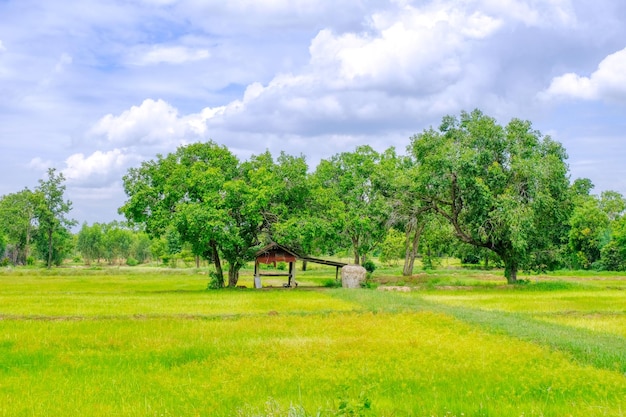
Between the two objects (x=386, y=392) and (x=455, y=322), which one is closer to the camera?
(x=386, y=392)

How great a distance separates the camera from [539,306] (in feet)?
87.5

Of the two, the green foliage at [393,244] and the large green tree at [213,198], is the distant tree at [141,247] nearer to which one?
the green foliage at [393,244]

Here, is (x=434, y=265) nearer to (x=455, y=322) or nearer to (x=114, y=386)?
(x=455, y=322)

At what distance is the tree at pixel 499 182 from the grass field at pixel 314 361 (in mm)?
10573

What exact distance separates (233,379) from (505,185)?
2897cm

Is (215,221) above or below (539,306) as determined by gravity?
above

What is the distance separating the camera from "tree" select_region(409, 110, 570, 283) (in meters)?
35.5

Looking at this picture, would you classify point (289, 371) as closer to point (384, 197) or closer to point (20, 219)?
point (384, 197)

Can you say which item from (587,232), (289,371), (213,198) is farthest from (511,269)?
(587,232)

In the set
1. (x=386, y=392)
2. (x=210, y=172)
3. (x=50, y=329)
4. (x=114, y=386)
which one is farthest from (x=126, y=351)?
(x=210, y=172)

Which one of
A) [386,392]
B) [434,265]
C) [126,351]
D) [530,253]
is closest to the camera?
[386,392]

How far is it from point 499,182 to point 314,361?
25990mm

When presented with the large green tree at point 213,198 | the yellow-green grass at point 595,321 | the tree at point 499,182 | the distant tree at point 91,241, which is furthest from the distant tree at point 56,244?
the yellow-green grass at point 595,321

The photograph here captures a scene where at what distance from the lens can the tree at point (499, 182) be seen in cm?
3553
